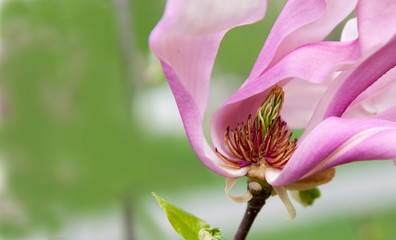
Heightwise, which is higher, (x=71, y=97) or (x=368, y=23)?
(x=71, y=97)

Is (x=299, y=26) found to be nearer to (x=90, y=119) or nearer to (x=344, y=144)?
(x=344, y=144)

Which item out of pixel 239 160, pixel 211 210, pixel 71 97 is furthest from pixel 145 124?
pixel 239 160

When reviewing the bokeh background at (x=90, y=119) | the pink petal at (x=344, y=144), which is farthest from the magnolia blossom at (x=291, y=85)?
the bokeh background at (x=90, y=119)

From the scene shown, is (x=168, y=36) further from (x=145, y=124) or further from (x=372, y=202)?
(x=372, y=202)

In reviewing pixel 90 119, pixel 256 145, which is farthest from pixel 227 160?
pixel 90 119

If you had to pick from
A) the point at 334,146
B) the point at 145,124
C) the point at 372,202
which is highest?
the point at 145,124

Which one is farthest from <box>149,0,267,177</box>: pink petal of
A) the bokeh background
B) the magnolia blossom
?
the bokeh background

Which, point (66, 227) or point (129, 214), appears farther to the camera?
point (66, 227)

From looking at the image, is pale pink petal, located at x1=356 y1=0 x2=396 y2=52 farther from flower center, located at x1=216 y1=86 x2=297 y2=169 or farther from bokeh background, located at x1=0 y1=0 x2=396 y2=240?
bokeh background, located at x1=0 y1=0 x2=396 y2=240
